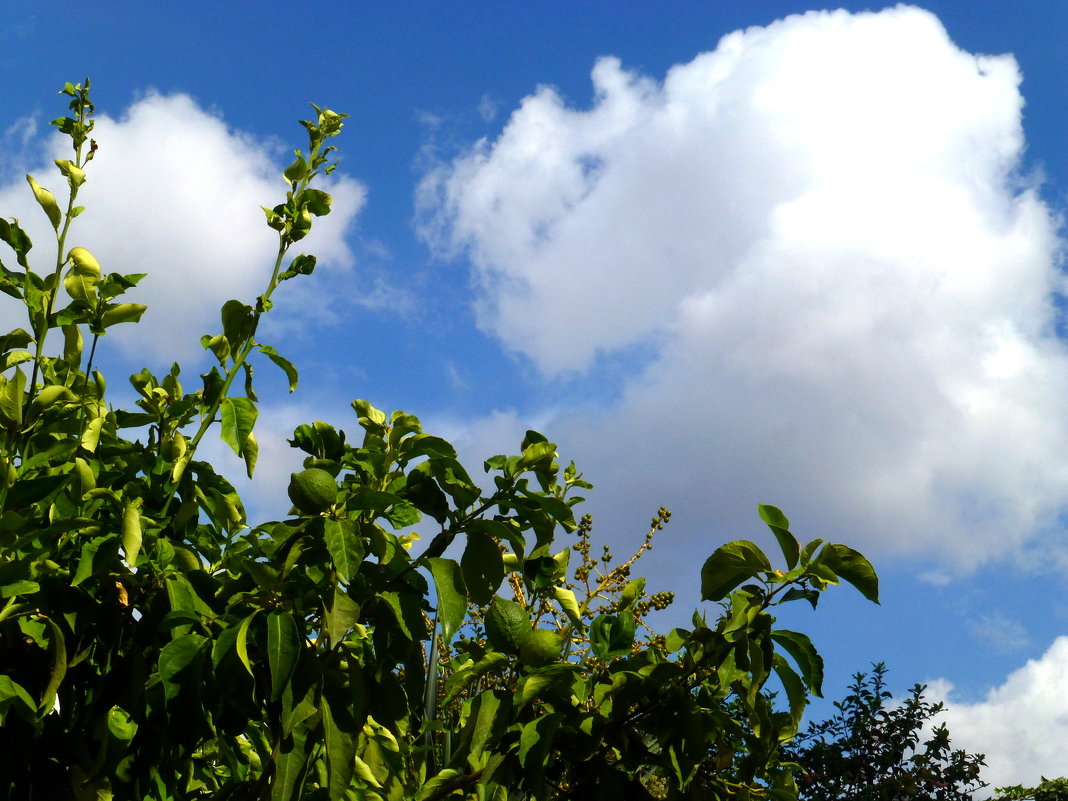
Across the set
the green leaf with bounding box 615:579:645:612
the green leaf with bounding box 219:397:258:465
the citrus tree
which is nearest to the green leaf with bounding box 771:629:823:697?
the citrus tree

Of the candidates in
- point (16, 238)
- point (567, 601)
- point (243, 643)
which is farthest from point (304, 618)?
point (16, 238)

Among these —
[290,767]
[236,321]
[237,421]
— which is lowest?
[290,767]

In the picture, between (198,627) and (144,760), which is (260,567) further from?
(144,760)

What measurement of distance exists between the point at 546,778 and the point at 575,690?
0.17 metres

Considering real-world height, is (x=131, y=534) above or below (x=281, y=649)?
above

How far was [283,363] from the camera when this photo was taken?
85.4 inches

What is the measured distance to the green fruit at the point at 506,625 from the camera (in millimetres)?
1807

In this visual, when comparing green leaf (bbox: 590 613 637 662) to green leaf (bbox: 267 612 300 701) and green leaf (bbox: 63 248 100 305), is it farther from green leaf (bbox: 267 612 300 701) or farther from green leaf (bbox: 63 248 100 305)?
green leaf (bbox: 63 248 100 305)

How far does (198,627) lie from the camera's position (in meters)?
1.81

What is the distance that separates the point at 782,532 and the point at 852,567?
128 mm

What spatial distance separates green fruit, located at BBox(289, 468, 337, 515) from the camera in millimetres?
1698

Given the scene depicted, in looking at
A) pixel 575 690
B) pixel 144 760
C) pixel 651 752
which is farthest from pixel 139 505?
pixel 651 752

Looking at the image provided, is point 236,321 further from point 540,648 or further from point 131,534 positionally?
point 540,648

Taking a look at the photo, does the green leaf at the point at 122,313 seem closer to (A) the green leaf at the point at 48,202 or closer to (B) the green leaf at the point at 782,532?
(A) the green leaf at the point at 48,202
